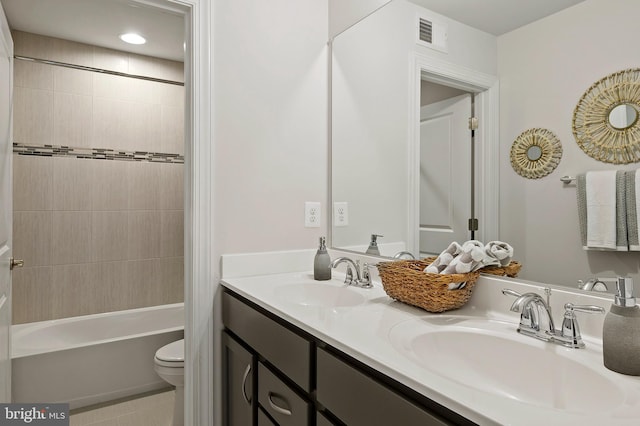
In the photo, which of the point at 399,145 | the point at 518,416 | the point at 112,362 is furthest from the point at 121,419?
the point at 518,416

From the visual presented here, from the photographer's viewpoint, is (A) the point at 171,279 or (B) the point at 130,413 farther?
(A) the point at 171,279

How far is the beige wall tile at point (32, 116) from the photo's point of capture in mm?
2508

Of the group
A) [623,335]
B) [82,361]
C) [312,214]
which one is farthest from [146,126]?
[623,335]

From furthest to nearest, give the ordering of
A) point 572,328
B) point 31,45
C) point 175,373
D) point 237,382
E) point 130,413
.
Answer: point 31,45, point 130,413, point 175,373, point 237,382, point 572,328

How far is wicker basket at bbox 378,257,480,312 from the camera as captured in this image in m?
1.02

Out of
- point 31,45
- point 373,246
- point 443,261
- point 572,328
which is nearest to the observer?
point 572,328

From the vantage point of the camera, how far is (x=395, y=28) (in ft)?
5.05

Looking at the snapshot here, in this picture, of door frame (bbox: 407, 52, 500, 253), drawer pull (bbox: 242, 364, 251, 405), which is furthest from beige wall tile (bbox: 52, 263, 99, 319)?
door frame (bbox: 407, 52, 500, 253)

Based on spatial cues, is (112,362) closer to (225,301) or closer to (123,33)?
(225,301)

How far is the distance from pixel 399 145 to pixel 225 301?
950 millimetres

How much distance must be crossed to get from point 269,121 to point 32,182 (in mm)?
1939

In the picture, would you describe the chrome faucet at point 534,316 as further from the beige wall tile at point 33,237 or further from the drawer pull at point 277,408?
the beige wall tile at point 33,237

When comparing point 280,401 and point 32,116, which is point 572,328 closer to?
point 280,401

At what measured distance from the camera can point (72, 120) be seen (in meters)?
2.69
